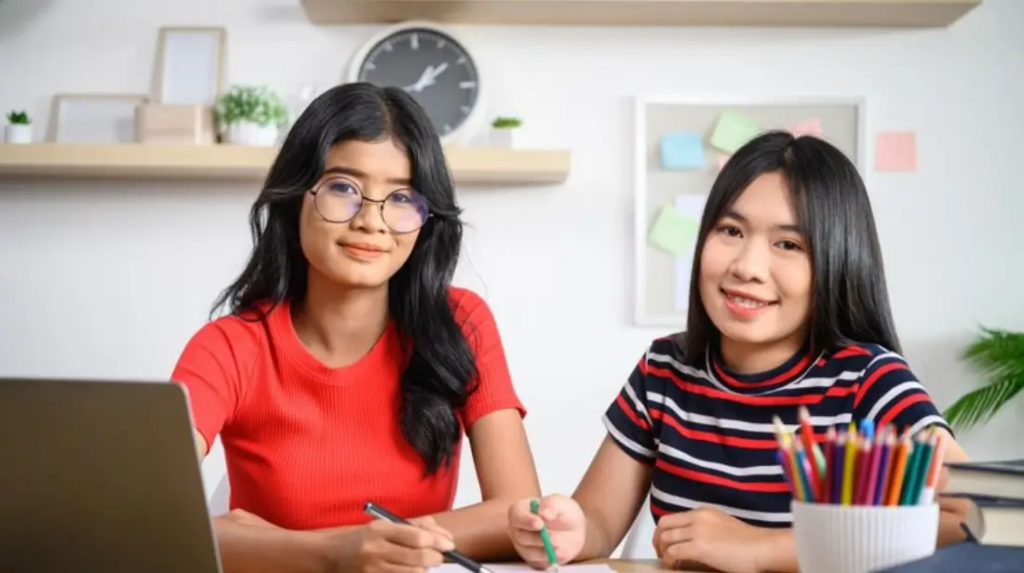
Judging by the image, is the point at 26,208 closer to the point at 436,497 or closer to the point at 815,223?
the point at 436,497

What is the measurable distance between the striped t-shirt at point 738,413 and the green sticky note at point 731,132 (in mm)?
1367

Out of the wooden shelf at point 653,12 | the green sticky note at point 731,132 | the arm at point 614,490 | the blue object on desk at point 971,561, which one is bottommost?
the arm at point 614,490

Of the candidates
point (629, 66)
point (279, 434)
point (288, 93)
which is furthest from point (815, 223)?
point (288, 93)

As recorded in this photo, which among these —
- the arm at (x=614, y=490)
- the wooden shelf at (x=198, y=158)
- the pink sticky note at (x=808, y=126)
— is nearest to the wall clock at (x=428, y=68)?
the wooden shelf at (x=198, y=158)

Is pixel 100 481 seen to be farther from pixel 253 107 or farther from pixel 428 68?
pixel 428 68

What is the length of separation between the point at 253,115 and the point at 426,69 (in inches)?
16.3

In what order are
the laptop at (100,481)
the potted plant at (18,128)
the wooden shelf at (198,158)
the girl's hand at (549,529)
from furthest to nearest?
the potted plant at (18,128) → the wooden shelf at (198,158) → the girl's hand at (549,529) → the laptop at (100,481)

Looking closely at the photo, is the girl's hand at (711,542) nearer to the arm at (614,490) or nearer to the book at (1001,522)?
the arm at (614,490)

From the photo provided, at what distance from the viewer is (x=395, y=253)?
58.5 inches

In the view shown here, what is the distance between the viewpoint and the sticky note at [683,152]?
2.81 meters

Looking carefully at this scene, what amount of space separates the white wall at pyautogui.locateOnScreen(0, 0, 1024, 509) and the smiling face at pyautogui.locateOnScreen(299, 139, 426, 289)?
1339mm

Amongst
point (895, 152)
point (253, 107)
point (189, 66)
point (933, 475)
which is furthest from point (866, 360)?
point (189, 66)

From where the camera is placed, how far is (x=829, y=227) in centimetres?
132

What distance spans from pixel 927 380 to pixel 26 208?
2190mm
